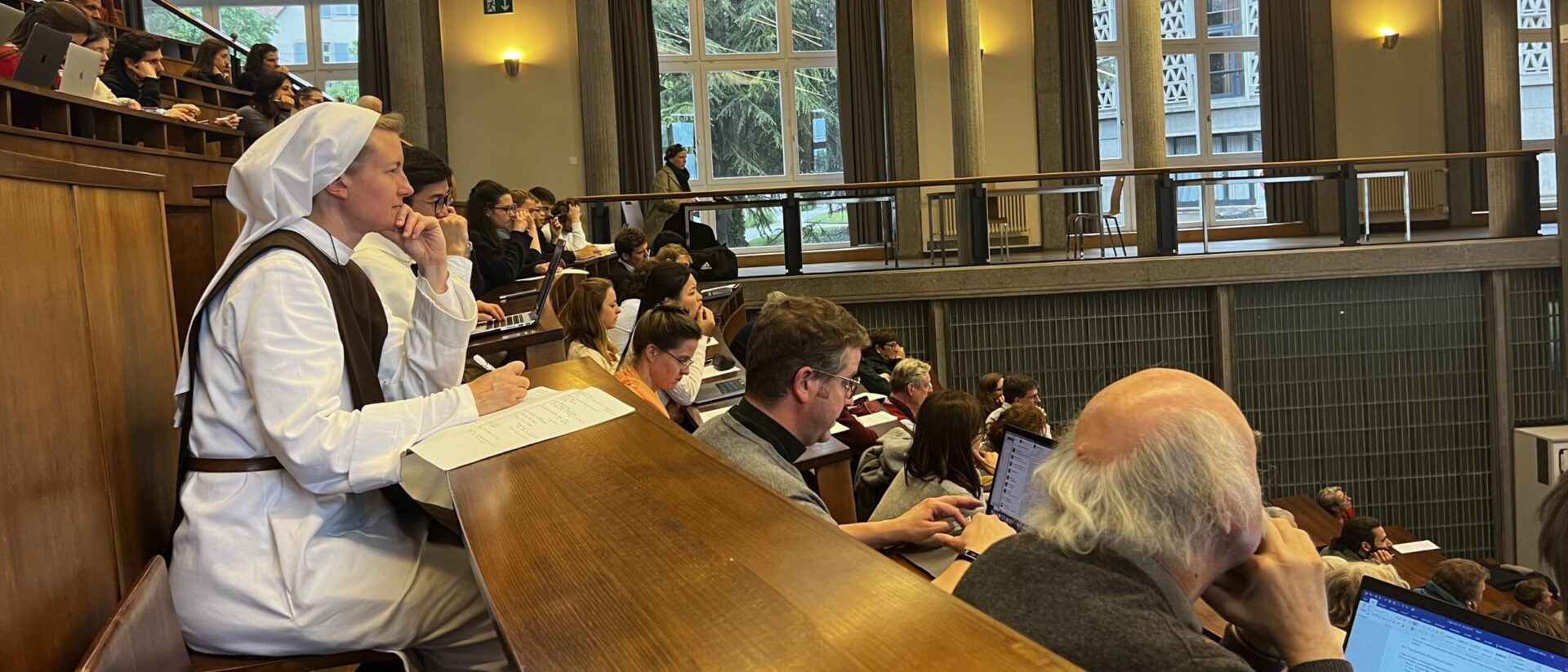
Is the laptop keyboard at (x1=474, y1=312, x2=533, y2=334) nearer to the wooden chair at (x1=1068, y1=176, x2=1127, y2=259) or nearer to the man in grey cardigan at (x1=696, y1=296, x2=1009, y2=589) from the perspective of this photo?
the man in grey cardigan at (x1=696, y1=296, x2=1009, y2=589)

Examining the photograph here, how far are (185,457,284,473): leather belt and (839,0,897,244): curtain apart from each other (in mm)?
11238

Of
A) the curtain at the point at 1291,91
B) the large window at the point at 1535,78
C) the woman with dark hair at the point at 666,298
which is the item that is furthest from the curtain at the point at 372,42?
the large window at the point at 1535,78

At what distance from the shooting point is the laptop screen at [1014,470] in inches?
126

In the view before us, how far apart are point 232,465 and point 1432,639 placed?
6.23 feet

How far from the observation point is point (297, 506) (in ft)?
6.03

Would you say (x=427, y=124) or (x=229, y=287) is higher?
(x=427, y=124)

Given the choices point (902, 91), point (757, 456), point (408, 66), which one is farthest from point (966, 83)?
point (757, 456)

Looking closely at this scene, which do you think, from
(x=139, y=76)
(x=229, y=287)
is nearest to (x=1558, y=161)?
(x=139, y=76)

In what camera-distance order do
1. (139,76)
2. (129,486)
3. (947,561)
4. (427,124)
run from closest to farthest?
1. (129,486)
2. (947,561)
3. (139,76)
4. (427,124)

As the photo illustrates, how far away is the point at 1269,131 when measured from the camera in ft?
44.0

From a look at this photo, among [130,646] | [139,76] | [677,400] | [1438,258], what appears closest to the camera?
[130,646]

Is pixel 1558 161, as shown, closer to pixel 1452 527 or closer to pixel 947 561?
pixel 1452 527

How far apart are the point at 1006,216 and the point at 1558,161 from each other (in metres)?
4.76

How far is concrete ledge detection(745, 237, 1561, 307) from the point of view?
31.3 feet
